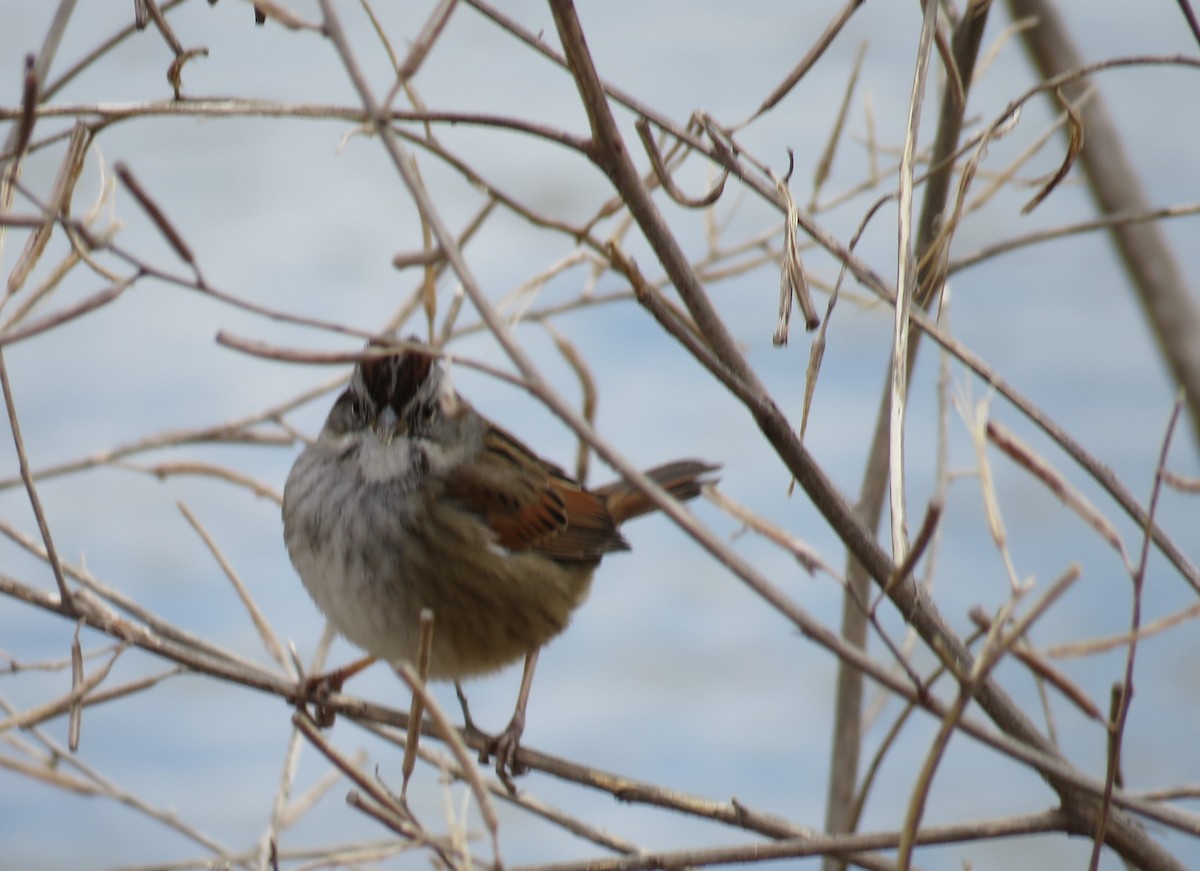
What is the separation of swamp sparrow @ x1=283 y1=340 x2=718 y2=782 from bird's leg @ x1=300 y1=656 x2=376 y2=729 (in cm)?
14

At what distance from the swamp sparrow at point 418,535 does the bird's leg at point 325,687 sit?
0.14 m

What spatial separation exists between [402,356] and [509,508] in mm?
496

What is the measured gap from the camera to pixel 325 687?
234cm

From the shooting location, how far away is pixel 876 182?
103 inches

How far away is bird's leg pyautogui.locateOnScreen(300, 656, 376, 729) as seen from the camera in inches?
80.6

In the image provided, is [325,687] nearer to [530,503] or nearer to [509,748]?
[509,748]

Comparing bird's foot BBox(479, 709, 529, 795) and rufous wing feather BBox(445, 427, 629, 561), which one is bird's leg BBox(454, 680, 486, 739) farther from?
rufous wing feather BBox(445, 427, 629, 561)

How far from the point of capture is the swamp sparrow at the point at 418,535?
2600 millimetres

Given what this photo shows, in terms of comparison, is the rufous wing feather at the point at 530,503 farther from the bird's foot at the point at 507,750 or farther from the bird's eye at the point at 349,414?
the bird's foot at the point at 507,750

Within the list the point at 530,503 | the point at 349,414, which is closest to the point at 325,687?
the point at 349,414

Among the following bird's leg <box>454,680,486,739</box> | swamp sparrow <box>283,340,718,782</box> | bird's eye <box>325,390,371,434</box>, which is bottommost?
bird's leg <box>454,680,486,739</box>

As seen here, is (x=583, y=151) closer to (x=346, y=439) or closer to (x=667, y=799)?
(x=667, y=799)

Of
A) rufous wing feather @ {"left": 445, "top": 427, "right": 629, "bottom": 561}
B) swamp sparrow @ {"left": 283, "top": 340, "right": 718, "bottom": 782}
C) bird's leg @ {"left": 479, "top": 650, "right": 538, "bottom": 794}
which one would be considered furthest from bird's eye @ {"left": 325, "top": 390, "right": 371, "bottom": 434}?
bird's leg @ {"left": 479, "top": 650, "right": 538, "bottom": 794}

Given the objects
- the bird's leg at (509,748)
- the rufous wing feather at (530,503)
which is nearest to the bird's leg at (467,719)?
the bird's leg at (509,748)
